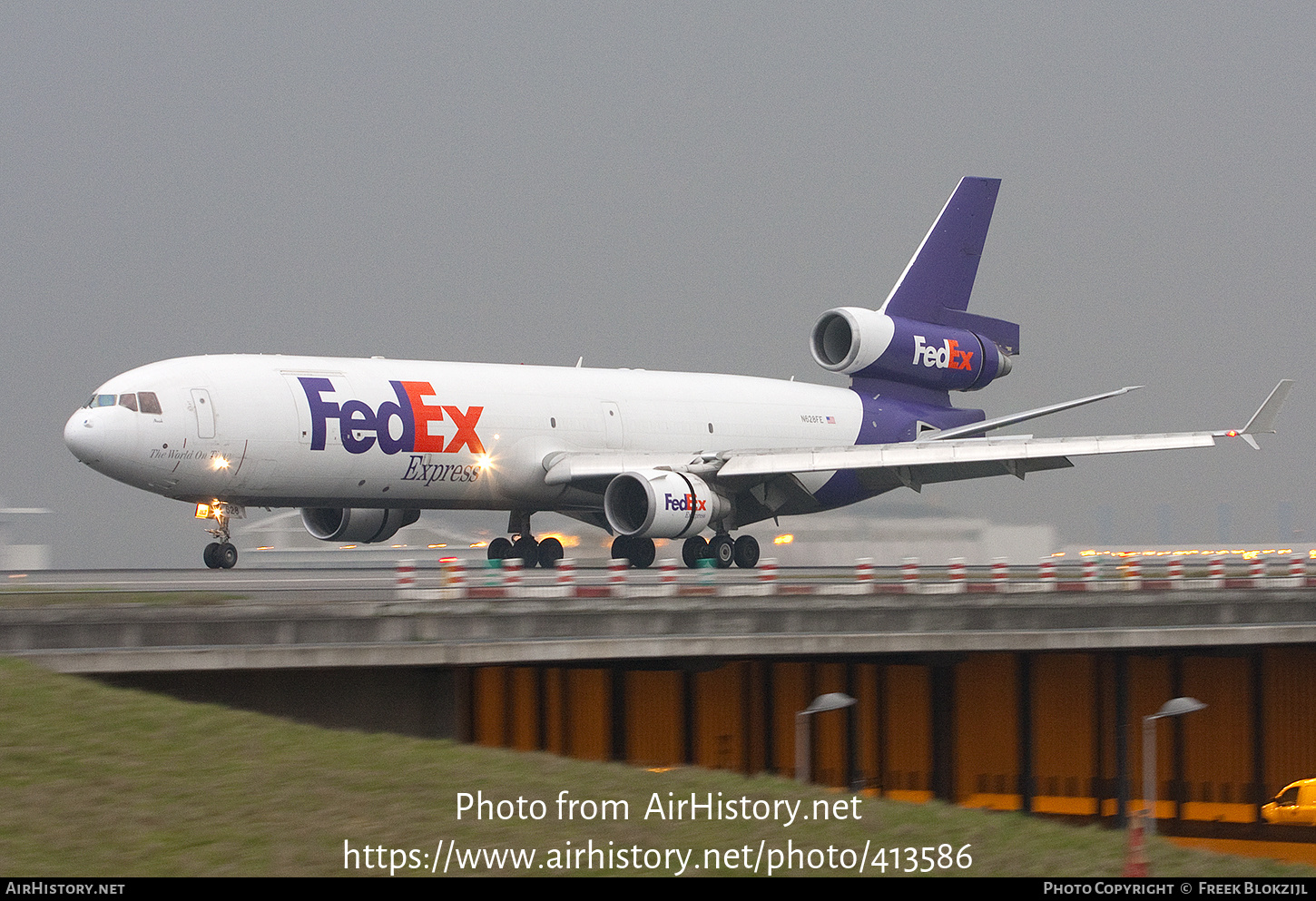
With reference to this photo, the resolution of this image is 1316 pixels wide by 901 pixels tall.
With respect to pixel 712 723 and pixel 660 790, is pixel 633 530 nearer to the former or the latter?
pixel 712 723

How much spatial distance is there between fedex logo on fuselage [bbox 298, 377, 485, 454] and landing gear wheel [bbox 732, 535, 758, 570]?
23.3 feet

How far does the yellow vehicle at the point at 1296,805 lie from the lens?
24.1 meters

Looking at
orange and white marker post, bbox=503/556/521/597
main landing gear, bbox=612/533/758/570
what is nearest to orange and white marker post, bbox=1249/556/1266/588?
main landing gear, bbox=612/533/758/570

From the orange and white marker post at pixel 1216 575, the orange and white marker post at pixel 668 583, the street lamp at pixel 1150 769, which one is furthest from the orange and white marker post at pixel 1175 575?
the orange and white marker post at pixel 668 583

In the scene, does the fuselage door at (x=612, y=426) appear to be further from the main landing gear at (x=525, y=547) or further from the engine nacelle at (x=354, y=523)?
the engine nacelle at (x=354, y=523)

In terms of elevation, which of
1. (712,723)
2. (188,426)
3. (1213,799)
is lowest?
(1213,799)

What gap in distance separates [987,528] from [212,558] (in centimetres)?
2374

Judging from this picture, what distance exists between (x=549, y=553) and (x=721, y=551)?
403cm

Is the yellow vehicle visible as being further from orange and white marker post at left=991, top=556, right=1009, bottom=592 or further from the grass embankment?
the grass embankment

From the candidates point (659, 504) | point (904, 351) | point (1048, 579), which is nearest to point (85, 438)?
point (659, 504)

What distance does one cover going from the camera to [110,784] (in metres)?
12.5

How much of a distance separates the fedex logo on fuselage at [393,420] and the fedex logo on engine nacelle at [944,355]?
1421 centimetres
